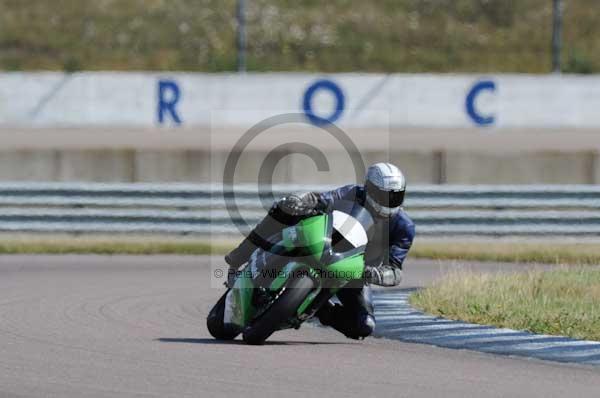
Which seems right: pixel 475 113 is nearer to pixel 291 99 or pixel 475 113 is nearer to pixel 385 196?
pixel 291 99

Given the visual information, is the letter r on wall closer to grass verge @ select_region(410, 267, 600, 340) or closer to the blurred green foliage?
the blurred green foliage

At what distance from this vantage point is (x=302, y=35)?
4031cm

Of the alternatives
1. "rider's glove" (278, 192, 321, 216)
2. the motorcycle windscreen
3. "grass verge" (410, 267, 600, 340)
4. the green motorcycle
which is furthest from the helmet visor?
"grass verge" (410, 267, 600, 340)

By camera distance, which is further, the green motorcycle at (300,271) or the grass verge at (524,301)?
the grass verge at (524,301)

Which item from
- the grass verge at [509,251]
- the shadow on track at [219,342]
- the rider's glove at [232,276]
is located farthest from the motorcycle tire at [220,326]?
the grass verge at [509,251]

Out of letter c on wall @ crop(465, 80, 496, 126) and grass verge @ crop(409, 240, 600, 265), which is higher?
letter c on wall @ crop(465, 80, 496, 126)

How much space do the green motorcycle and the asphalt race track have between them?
0.78 feet

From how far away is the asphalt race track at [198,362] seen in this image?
7906 mm

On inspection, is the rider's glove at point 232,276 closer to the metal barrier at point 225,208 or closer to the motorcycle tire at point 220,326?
the motorcycle tire at point 220,326

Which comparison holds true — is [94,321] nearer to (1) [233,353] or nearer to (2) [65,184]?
(1) [233,353]

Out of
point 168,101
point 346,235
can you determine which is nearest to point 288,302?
point 346,235

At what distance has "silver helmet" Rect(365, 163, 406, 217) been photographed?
378 inches

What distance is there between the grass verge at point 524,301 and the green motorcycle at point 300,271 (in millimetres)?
1611

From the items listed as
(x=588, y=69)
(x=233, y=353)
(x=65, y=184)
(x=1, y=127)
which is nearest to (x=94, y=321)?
(x=233, y=353)
